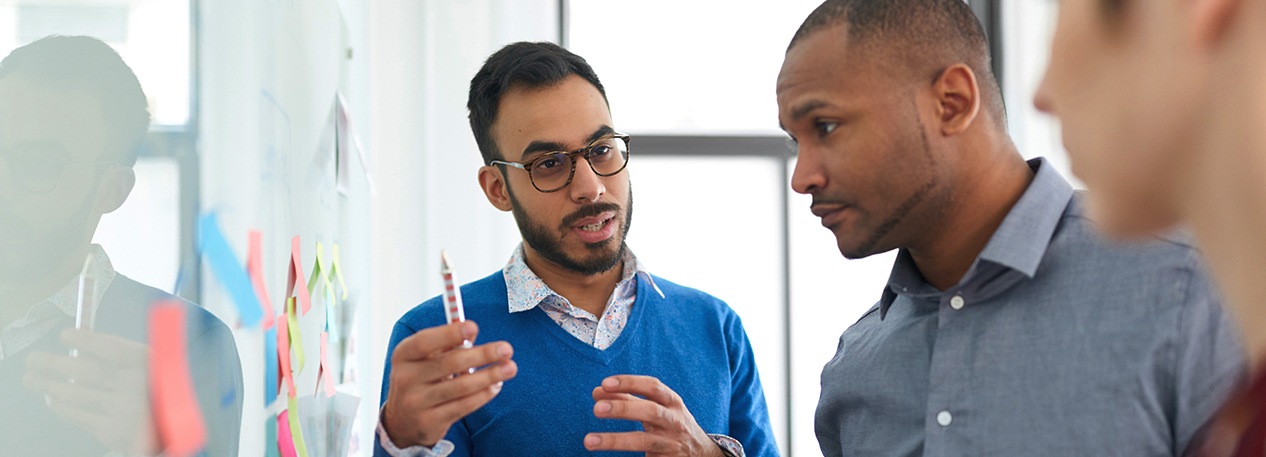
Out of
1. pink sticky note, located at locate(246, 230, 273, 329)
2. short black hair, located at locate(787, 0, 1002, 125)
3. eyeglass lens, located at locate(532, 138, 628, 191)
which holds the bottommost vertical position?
pink sticky note, located at locate(246, 230, 273, 329)

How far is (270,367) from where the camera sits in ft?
3.26

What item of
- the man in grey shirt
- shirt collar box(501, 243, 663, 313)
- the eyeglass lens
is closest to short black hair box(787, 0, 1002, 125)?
the man in grey shirt

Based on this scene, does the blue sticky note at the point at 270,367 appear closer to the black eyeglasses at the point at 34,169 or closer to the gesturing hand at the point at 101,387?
the gesturing hand at the point at 101,387

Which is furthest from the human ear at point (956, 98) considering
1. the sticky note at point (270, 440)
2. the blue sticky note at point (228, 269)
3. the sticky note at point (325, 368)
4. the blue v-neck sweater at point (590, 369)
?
the sticky note at point (325, 368)

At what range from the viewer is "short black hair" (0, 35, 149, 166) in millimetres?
505

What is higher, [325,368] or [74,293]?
[74,293]

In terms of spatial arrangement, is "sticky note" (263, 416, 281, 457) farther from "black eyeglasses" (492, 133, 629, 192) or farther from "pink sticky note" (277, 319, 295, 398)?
"black eyeglasses" (492, 133, 629, 192)

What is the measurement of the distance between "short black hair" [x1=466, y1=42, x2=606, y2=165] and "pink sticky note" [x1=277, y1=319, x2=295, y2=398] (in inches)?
17.1

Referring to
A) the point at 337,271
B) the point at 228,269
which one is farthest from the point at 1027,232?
the point at 337,271

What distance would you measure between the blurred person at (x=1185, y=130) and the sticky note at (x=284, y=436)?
1.01 meters

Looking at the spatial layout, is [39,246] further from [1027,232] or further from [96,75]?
[1027,232]

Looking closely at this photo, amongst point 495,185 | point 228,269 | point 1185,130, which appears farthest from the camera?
point 495,185

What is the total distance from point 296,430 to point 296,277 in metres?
0.23

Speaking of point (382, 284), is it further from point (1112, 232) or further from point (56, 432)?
point (1112, 232)
